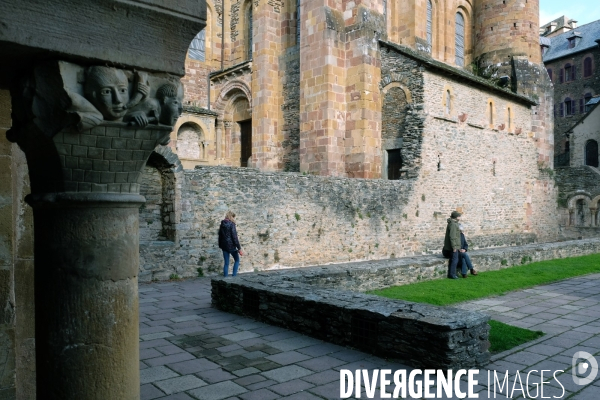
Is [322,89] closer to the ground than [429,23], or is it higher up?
closer to the ground

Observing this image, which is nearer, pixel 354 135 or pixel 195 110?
pixel 354 135

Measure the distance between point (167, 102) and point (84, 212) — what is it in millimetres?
668

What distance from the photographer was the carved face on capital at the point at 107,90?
7.02 ft

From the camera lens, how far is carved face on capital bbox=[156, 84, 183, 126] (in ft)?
7.74

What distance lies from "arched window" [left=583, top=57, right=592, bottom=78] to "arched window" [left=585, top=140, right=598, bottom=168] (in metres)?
9.50

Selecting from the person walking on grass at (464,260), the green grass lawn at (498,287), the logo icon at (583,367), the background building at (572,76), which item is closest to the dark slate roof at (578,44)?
the background building at (572,76)

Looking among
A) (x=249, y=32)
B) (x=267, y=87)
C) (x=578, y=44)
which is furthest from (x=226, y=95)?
(x=578, y=44)

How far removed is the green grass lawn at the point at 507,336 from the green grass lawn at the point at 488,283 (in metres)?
1.61

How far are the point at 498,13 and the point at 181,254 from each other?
21.4m

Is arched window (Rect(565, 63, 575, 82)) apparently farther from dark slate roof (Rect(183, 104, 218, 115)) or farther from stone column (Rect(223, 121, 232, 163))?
dark slate roof (Rect(183, 104, 218, 115))

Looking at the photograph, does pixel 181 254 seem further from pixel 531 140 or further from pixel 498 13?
pixel 498 13

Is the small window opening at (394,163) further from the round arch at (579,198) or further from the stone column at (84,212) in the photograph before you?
the stone column at (84,212)

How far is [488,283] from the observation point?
9.34 m

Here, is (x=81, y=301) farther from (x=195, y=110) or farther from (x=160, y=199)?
(x=195, y=110)
